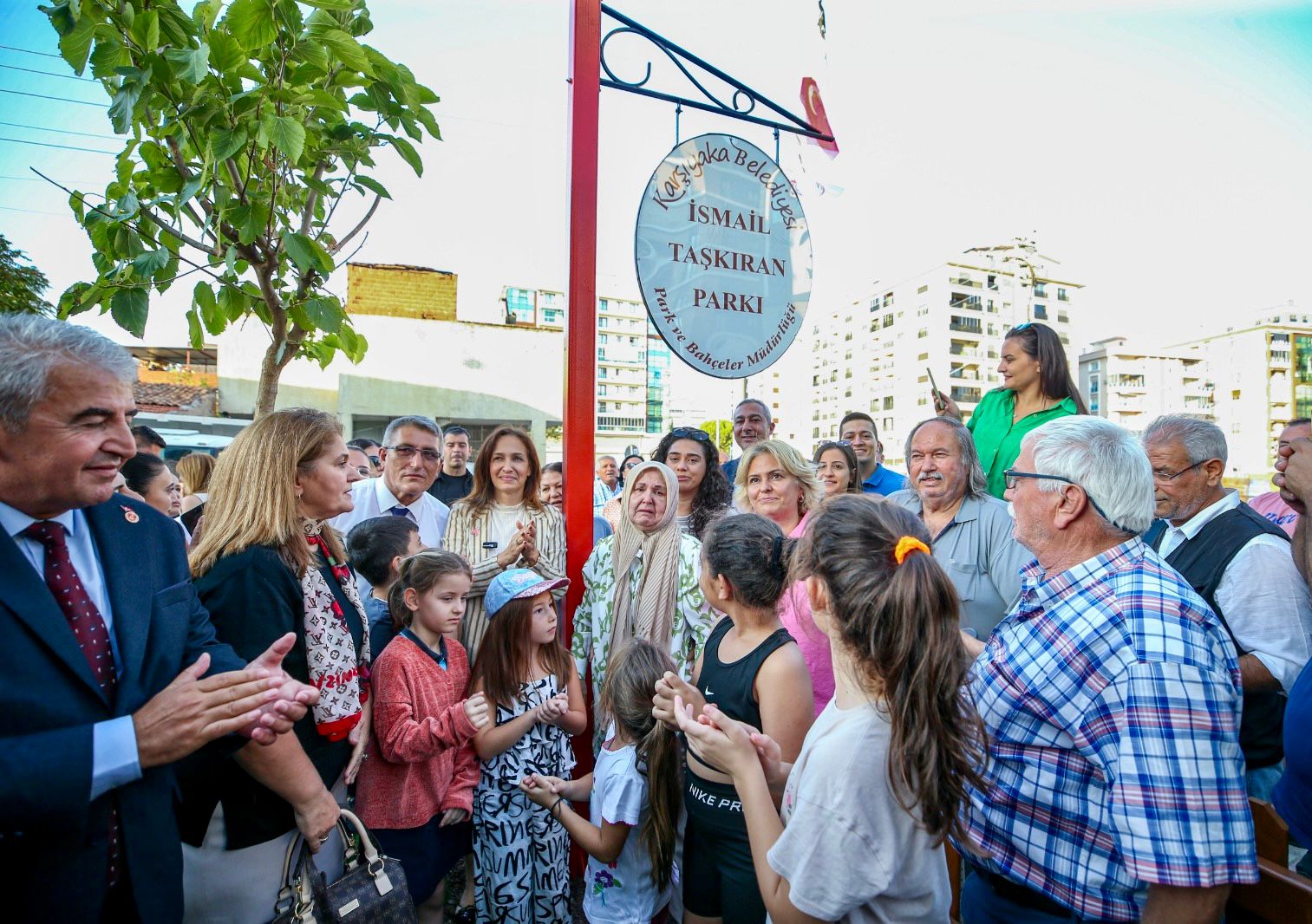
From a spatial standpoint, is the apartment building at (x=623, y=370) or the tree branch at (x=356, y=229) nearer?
the tree branch at (x=356, y=229)

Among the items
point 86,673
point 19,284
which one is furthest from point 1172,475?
point 19,284

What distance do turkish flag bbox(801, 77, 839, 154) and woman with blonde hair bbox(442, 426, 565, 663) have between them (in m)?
2.45

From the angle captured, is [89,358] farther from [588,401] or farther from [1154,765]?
[1154,765]

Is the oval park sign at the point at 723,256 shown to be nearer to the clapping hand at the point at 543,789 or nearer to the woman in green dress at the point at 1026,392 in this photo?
the woman in green dress at the point at 1026,392

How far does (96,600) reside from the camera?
A: 1.62 m

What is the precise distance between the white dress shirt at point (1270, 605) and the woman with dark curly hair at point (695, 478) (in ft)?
7.58

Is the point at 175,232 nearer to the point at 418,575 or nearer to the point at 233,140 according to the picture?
the point at 233,140

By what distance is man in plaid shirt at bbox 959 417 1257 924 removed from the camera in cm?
133

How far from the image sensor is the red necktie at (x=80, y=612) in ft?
5.02

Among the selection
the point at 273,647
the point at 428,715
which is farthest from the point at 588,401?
the point at 273,647

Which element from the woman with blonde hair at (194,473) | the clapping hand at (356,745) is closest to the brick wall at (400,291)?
the woman with blonde hair at (194,473)

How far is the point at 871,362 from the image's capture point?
104 m

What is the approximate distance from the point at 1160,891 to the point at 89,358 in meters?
2.43

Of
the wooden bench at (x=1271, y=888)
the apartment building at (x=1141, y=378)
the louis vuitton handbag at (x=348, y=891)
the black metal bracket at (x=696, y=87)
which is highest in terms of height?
the apartment building at (x=1141, y=378)
